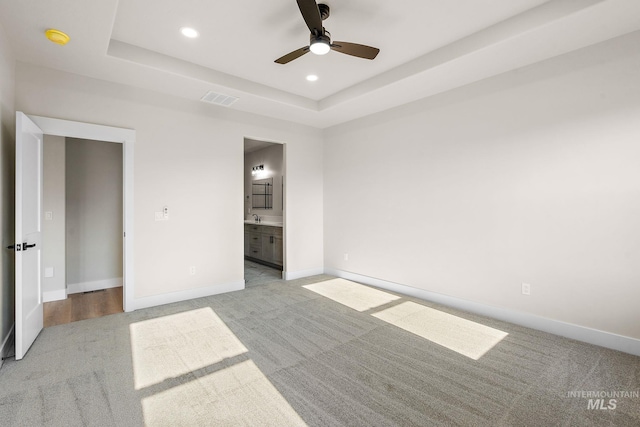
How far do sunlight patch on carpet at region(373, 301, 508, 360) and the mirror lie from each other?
173 inches

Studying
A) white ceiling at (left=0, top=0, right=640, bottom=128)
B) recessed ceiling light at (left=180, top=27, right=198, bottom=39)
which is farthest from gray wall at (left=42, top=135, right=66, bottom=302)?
recessed ceiling light at (left=180, top=27, right=198, bottom=39)

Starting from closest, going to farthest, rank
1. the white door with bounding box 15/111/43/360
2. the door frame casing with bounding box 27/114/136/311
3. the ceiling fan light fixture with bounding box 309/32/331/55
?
the ceiling fan light fixture with bounding box 309/32/331/55, the white door with bounding box 15/111/43/360, the door frame casing with bounding box 27/114/136/311

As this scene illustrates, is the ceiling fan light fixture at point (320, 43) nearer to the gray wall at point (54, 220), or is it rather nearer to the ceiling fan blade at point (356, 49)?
the ceiling fan blade at point (356, 49)

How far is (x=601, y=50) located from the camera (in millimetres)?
2730

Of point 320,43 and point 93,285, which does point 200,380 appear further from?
point 93,285

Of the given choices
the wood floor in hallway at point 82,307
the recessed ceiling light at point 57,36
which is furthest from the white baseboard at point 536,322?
the recessed ceiling light at point 57,36

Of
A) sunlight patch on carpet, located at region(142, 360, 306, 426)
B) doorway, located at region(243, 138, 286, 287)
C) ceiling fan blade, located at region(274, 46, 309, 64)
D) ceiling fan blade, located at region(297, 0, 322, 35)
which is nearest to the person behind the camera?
sunlight patch on carpet, located at region(142, 360, 306, 426)

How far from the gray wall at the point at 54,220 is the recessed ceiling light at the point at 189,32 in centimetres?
264

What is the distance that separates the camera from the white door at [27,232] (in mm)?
2484

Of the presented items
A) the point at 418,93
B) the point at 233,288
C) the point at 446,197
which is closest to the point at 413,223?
the point at 446,197

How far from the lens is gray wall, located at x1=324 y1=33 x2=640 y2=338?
106 inches

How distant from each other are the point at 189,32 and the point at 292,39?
0.99 metres

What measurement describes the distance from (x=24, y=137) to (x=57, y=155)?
1.83 m

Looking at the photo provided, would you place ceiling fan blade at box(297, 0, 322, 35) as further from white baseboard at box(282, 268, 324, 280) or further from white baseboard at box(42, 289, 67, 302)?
white baseboard at box(42, 289, 67, 302)
